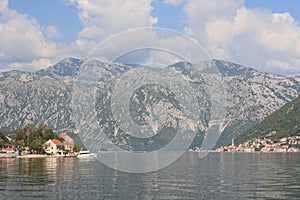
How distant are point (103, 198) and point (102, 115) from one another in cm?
6782

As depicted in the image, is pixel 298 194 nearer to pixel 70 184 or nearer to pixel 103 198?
pixel 103 198

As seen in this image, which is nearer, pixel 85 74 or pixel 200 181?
pixel 200 181

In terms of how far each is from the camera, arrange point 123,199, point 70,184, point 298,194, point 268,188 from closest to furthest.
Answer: point 123,199 < point 298,194 < point 268,188 < point 70,184

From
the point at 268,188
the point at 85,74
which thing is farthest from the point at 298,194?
the point at 85,74

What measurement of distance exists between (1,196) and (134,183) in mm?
24570

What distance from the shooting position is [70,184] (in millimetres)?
69188

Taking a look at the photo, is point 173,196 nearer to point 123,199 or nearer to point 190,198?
point 190,198

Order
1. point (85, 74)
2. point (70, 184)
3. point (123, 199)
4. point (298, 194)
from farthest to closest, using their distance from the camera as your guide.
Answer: point (85, 74)
point (70, 184)
point (298, 194)
point (123, 199)

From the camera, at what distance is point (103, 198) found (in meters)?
54.1

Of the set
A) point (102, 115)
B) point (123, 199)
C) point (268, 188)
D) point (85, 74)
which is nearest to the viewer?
point (123, 199)

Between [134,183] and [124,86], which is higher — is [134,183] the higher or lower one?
the lower one

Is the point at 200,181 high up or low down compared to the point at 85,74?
down

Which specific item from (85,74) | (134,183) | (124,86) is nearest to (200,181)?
(134,183)

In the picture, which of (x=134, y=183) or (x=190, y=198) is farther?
(x=134, y=183)
